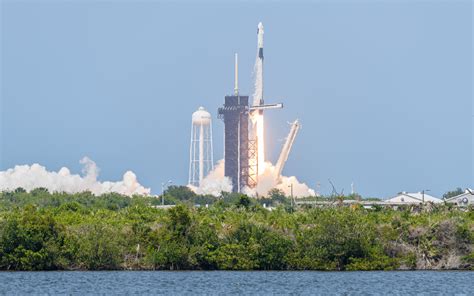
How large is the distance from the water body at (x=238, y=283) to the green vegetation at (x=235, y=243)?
5.87ft

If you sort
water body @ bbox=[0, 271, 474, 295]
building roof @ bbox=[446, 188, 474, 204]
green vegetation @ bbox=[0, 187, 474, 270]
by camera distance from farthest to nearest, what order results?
building roof @ bbox=[446, 188, 474, 204], green vegetation @ bbox=[0, 187, 474, 270], water body @ bbox=[0, 271, 474, 295]

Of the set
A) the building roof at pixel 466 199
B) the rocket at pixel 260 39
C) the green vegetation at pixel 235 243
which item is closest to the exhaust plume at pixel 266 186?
the rocket at pixel 260 39

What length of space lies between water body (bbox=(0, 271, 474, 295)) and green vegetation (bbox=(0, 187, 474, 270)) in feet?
5.87

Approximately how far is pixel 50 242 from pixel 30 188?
80.6 metres

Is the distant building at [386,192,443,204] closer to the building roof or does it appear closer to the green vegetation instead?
the building roof

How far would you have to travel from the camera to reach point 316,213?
95.1 meters

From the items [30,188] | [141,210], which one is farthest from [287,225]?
[30,188]

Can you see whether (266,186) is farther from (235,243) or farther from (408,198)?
(235,243)

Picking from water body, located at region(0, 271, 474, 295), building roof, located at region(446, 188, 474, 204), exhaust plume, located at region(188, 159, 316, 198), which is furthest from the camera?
exhaust plume, located at region(188, 159, 316, 198)

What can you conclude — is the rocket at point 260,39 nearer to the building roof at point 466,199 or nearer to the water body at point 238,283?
the building roof at point 466,199

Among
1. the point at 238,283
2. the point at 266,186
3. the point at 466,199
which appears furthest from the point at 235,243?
the point at 266,186

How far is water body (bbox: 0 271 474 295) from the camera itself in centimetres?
7219

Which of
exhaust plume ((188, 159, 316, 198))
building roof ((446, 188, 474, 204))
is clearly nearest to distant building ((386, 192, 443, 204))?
building roof ((446, 188, 474, 204))

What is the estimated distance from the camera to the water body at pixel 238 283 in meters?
72.2
